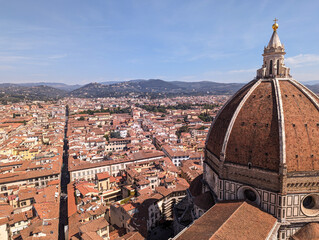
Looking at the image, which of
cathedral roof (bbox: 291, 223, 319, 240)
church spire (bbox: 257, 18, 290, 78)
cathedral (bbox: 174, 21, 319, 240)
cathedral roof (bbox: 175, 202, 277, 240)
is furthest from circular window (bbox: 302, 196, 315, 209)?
church spire (bbox: 257, 18, 290, 78)

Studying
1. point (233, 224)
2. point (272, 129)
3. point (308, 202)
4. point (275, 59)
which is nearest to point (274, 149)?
point (272, 129)

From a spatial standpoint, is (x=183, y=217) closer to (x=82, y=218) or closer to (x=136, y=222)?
(x=136, y=222)

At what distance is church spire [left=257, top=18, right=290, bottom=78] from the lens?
20.3 metres

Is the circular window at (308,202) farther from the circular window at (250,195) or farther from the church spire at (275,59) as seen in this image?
the church spire at (275,59)

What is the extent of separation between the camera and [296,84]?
19516 mm

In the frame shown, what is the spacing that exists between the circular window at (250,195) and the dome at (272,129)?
2.39 meters

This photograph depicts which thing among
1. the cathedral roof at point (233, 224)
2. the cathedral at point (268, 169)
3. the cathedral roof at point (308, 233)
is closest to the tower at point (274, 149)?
the cathedral at point (268, 169)

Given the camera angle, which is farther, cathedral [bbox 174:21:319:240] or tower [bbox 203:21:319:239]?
tower [bbox 203:21:319:239]

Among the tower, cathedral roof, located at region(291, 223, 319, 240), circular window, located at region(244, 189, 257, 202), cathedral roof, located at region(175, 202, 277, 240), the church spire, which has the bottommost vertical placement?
cathedral roof, located at region(291, 223, 319, 240)

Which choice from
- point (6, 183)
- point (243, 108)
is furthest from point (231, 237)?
point (6, 183)

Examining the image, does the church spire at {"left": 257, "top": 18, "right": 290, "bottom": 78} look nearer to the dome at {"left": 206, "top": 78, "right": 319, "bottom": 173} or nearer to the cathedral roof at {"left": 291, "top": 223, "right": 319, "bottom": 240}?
the dome at {"left": 206, "top": 78, "right": 319, "bottom": 173}

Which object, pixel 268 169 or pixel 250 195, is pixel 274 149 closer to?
pixel 268 169

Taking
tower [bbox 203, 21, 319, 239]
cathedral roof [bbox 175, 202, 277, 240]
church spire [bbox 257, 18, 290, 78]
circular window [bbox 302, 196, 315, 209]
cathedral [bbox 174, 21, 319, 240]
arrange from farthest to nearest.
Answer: church spire [bbox 257, 18, 290, 78]
circular window [bbox 302, 196, 315, 209]
tower [bbox 203, 21, 319, 239]
cathedral [bbox 174, 21, 319, 240]
cathedral roof [bbox 175, 202, 277, 240]

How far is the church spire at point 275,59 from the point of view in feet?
66.5
